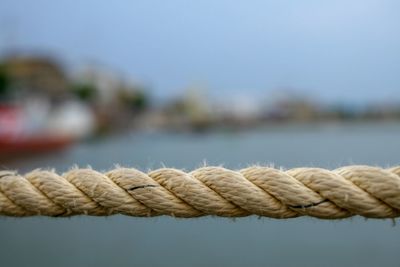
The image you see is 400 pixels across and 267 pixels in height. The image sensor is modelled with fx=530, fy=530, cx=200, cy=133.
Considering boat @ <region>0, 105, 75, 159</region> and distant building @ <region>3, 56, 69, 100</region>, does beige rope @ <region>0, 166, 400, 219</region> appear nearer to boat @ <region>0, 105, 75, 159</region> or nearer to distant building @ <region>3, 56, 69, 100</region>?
boat @ <region>0, 105, 75, 159</region>

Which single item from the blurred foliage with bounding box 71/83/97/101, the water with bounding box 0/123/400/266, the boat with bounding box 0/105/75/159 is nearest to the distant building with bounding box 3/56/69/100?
the blurred foliage with bounding box 71/83/97/101

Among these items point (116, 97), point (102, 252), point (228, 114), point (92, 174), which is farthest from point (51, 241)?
point (228, 114)

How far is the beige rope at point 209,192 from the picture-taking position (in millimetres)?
475

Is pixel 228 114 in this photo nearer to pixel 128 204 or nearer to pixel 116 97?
pixel 116 97

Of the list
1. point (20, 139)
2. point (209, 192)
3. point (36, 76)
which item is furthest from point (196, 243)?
point (36, 76)

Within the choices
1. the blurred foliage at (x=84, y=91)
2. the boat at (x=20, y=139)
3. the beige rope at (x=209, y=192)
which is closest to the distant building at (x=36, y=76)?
the blurred foliage at (x=84, y=91)

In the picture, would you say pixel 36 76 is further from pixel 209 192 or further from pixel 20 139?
pixel 209 192

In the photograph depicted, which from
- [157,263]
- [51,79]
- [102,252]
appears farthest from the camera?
[51,79]

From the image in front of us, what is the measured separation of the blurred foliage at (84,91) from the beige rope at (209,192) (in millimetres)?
26770

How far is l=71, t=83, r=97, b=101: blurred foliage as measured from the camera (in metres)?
26.9

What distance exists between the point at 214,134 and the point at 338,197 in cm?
3584

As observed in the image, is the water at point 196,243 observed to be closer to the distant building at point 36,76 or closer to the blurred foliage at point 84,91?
the distant building at point 36,76

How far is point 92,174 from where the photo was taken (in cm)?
57

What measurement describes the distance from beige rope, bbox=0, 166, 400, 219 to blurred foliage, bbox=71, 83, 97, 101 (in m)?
26.8
